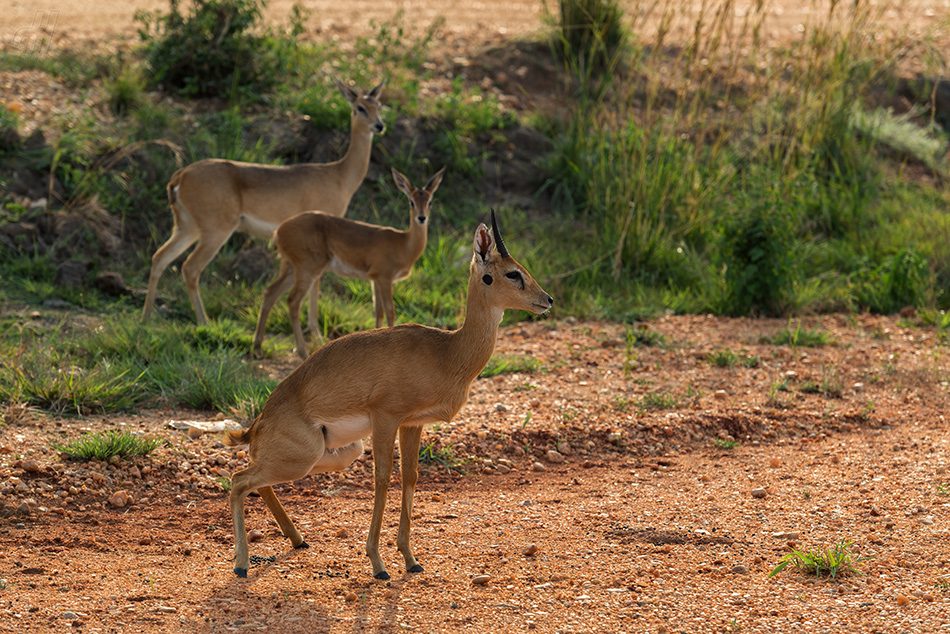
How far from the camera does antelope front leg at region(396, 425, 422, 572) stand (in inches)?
193

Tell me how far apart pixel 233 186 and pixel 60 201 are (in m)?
2.53

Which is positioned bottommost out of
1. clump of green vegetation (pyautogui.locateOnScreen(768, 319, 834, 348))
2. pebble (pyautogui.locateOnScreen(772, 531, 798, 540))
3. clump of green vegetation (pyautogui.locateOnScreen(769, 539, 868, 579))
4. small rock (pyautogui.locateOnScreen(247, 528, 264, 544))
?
small rock (pyautogui.locateOnScreen(247, 528, 264, 544))

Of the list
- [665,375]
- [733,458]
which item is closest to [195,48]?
[665,375]

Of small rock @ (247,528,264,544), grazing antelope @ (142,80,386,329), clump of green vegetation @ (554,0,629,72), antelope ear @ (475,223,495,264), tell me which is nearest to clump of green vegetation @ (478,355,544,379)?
grazing antelope @ (142,80,386,329)

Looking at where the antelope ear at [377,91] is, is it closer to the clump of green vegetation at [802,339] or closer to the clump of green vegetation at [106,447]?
the clump of green vegetation at [802,339]

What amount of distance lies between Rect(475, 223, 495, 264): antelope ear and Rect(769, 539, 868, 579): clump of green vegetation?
2.01m

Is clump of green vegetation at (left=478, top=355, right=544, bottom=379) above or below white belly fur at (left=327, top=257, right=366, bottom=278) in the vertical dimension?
below

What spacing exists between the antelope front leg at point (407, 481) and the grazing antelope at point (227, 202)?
Answer: 4125mm

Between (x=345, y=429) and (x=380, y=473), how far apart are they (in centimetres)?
28

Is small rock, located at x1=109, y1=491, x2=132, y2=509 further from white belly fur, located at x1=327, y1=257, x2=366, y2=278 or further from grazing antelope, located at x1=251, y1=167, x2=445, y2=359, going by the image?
white belly fur, located at x1=327, y1=257, x2=366, y2=278

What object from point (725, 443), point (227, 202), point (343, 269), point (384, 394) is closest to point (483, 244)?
point (384, 394)

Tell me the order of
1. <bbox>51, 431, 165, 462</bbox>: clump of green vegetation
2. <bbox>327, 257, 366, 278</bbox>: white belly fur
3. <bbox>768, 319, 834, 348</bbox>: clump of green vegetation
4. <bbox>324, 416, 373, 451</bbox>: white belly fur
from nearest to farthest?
1. <bbox>324, 416, 373, 451</bbox>: white belly fur
2. <bbox>51, 431, 165, 462</bbox>: clump of green vegetation
3. <bbox>327, 257, 366, 278</bbox>: white belly fur
4. <bbox>768, 319, 834, 348</bbox>: clump of green vegetation

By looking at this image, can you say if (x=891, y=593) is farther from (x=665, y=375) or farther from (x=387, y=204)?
(x=387, y=204)

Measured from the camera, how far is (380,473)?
477 centimetres
